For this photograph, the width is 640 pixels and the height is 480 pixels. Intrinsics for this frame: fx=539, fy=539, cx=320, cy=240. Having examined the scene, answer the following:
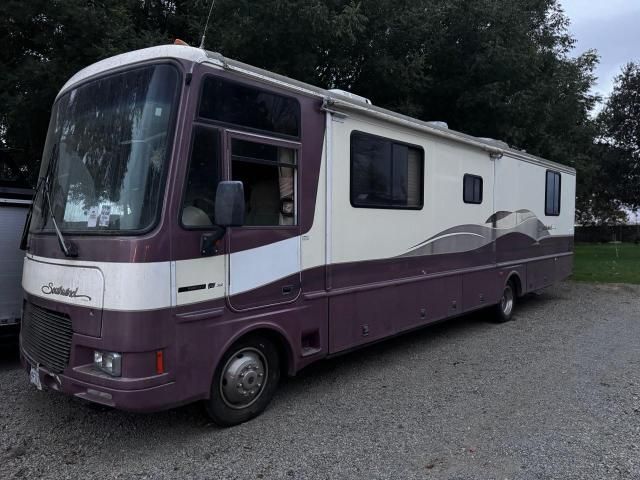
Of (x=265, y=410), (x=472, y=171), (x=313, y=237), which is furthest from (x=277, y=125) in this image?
(x=472, y=171)

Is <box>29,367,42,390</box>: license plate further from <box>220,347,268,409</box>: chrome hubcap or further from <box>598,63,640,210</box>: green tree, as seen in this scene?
<box>598,63,640,210</box>: green tree

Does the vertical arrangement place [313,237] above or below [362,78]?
below

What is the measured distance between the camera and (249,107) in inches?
177

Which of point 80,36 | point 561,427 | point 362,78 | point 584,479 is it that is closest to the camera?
point 584,479

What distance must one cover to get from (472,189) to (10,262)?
607cm

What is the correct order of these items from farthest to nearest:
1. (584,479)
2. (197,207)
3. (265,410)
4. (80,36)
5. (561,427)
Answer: (80,36) → (265,410) → (561,427) → (197,207) → (584,479)

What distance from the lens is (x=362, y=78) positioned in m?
10.4

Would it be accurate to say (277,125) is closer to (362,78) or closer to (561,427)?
(561,427)

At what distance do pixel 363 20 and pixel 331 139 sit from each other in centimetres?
412

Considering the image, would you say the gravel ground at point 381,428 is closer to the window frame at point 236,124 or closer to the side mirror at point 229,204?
the side mirror at point 229,204

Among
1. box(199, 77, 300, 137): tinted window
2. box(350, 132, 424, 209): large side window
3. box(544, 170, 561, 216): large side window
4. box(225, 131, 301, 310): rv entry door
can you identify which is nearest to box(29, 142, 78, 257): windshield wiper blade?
box(225, 131, 301, 310): rv entry door

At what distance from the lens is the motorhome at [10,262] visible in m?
5.83

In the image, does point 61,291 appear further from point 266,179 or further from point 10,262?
point 10,262

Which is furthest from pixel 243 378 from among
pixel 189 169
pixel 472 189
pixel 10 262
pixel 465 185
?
pixel 472 189
